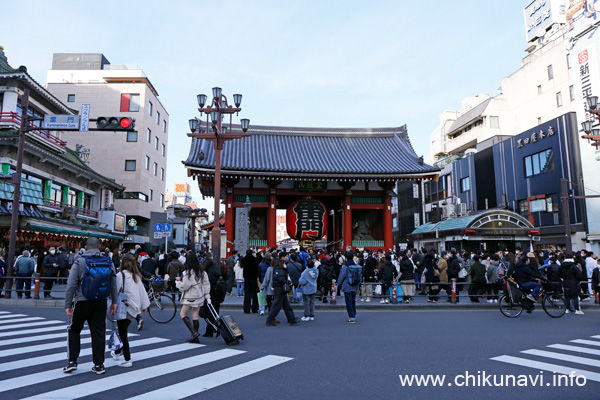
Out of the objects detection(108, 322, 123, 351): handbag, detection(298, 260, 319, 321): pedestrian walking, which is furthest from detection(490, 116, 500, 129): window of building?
detection(108, 322, 123, 351): handbag

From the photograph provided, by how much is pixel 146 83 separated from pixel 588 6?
4185cm

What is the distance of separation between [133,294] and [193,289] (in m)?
1.33

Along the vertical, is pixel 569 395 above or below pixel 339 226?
below

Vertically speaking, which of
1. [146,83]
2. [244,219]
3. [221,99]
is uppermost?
[146,83]

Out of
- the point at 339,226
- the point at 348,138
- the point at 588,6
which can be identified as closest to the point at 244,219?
the point at 339,226

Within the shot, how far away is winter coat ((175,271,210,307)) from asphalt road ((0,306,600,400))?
85 cm

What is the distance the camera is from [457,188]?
146 feet

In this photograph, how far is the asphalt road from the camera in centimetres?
507

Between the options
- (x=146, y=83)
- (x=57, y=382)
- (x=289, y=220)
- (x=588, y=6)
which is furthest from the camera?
(x=146, y=83)

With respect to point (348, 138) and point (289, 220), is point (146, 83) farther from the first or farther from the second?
point (289, 220)

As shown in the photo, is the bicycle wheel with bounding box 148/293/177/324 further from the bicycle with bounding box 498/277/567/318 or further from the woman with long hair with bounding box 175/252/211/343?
the bicycle with bounding box 498/277/567/318

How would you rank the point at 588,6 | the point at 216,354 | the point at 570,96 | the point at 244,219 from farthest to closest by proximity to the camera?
the point at 570,96
the point at 588,6
the point at 244,219
the point at 216,354

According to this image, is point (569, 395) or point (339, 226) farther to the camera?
point (339, 226)

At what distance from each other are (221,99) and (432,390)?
1475cm
